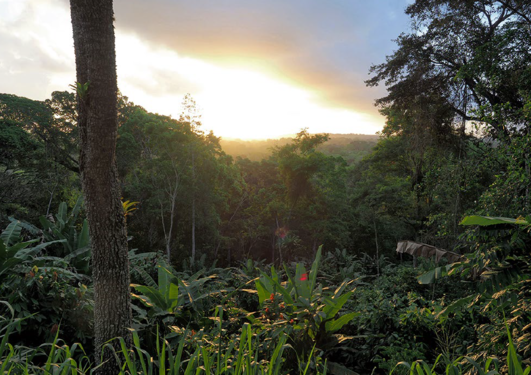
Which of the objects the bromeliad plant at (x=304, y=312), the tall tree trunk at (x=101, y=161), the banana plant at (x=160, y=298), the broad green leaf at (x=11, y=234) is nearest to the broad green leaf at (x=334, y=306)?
the bromeliad plant at (x=304, y=312)

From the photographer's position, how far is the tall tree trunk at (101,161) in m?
2.33

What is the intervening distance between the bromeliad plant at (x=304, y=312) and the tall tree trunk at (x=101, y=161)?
5.01ft

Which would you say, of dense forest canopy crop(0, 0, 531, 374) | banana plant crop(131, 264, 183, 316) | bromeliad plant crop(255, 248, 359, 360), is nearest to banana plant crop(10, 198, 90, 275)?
dense forest canopy crop(0, 0, 531, 374)

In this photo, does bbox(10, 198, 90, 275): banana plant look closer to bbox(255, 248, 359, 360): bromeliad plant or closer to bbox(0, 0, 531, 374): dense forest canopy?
bbox(0, 0, 531, 374): dense forest canopy

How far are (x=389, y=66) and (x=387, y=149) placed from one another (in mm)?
6166

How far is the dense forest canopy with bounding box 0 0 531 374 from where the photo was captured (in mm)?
2773

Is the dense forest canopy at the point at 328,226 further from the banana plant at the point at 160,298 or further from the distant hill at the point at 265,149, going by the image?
the distant hill at the point at 265,149

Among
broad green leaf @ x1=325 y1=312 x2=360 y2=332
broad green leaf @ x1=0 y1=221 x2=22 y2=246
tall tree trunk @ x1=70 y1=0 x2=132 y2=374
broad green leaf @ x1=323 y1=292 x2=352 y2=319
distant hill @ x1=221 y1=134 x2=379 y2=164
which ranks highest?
distant hill @ x1=221 y1=134 x2=379 y2=164

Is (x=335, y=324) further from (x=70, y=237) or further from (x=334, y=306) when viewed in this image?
(x=70, y=237)

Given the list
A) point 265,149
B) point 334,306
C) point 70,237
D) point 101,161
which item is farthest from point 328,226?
point 265,149

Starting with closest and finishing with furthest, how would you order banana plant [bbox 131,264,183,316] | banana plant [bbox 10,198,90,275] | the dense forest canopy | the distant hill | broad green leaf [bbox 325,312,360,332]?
the dense forest canopy
broad green leaf [bbox 325,312,360,332]
banana plant [bbox 131,264,183,316]
banana plant [bbox 10,198,90,275]
the distant hill

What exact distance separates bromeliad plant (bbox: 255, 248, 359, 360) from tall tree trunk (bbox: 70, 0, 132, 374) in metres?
1.53

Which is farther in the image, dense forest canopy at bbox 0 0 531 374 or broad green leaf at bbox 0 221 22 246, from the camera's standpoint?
broad green leaf at bbox 0 221 22 246

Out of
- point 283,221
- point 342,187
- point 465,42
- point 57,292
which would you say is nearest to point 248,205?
point 283,221
